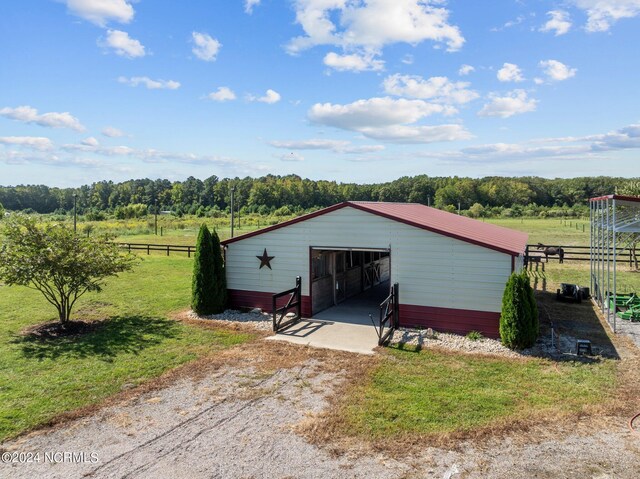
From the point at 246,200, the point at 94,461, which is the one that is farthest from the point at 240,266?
the point at 246,200

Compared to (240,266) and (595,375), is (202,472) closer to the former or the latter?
(595,375)

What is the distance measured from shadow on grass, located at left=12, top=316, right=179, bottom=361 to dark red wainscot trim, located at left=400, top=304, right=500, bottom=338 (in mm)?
6266

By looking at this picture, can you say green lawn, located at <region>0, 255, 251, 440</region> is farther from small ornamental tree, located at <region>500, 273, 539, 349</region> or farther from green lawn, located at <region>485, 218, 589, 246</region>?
green lawn, located at <region>485, 218, 589, 246</region>

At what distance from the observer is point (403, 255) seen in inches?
462

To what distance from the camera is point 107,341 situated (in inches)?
424

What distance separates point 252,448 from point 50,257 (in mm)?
8158

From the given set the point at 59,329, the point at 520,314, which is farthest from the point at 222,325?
the point at 520,314

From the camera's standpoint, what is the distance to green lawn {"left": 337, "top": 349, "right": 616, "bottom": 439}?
21.7 feet

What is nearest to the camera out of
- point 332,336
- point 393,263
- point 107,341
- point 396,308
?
point 107,341

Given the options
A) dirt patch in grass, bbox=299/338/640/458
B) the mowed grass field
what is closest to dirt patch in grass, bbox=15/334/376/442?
the mowed grass field

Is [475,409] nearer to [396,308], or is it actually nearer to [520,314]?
[520,314]

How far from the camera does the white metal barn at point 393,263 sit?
10.9 m

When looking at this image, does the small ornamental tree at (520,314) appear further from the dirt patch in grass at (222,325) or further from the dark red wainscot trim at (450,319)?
the dirt patch in grass at (222,325)

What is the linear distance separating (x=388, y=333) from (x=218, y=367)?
438 centimetres
